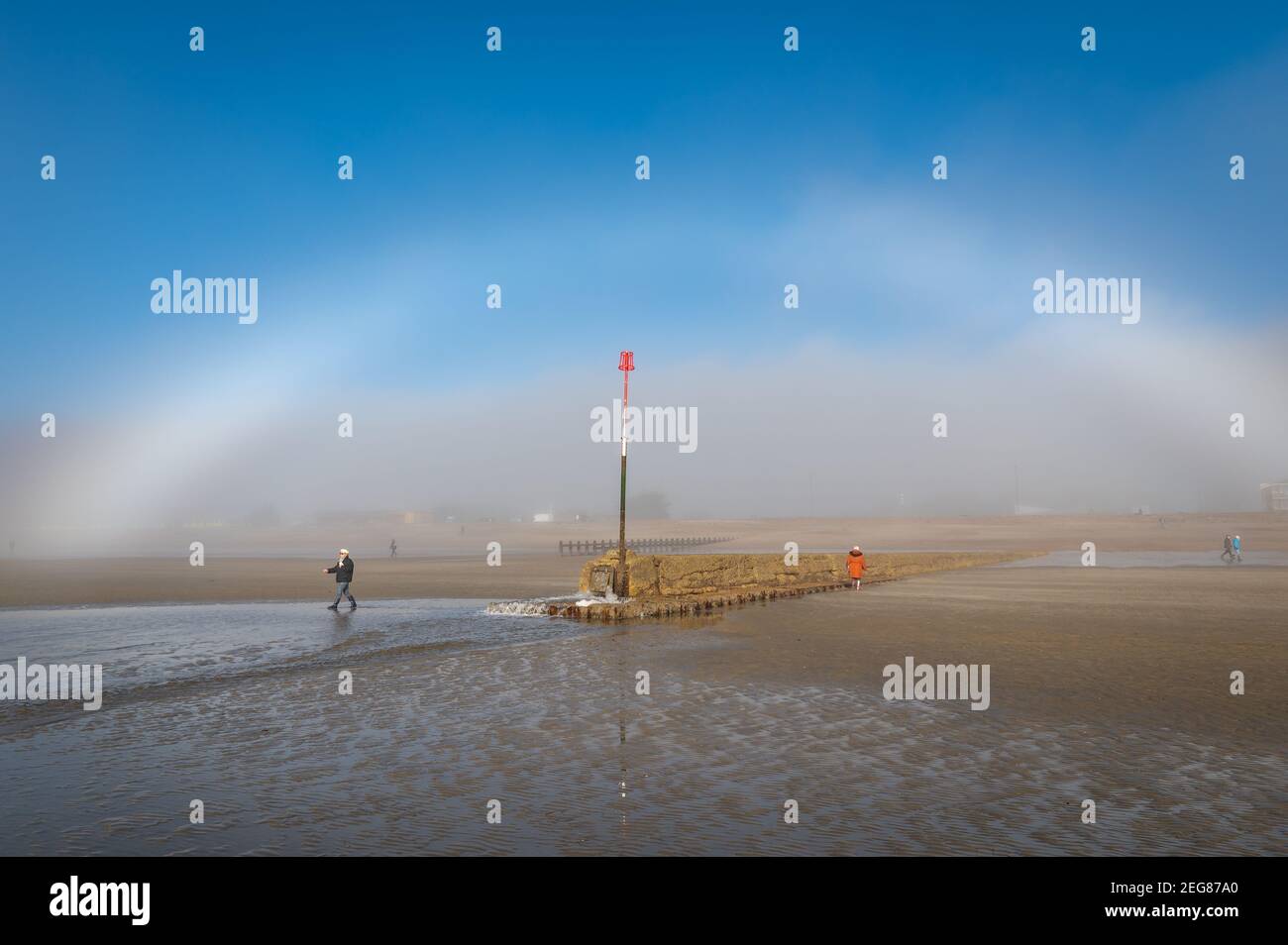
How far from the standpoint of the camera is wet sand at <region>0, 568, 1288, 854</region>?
21.5ft

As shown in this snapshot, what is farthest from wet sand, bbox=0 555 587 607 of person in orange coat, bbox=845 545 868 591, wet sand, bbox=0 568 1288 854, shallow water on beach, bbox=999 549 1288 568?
shallow water on beach, bbox=999 549 1288 568

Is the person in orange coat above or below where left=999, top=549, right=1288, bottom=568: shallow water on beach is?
above

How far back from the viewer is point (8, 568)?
52.0 meters

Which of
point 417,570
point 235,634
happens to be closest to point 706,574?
point 235,634

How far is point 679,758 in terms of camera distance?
29.4 feet

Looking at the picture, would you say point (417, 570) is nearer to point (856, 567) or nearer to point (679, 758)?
point (856, 567)

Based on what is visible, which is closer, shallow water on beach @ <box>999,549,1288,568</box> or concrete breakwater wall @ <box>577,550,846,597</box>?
concrete breakwater wall @ <box>577,550,846,597</box>

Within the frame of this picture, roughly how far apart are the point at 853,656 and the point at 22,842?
44.5 feet

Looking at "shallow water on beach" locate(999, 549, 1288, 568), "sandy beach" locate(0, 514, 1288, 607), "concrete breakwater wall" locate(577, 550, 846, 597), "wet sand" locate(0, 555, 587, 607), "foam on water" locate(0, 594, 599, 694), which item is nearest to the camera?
"foam on water" locate(0, 594, 599, 694)

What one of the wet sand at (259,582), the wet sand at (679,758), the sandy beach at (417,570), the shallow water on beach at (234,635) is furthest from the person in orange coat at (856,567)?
the wet sand at (679,758)

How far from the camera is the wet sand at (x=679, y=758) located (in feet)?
21.5

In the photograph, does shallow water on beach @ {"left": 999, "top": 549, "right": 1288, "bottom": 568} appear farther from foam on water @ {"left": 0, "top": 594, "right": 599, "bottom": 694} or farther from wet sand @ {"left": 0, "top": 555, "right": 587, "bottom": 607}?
foam on water @ {"left": 0, "top": 594, "right": 599, "bottom": 694}

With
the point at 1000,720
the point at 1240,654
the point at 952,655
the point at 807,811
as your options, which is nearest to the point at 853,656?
the point at 952,655
